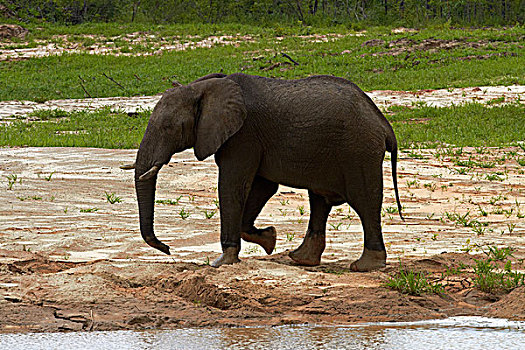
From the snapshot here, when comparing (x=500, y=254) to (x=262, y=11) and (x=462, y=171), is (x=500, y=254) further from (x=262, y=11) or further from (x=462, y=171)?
(x=262, y=11)

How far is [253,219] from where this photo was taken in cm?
678

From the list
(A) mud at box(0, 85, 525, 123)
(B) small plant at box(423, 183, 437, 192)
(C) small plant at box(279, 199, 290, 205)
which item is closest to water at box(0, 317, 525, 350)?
(C) small plant at box(279, 199, 290, 205)

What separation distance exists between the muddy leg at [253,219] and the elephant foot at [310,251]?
284 millimetres

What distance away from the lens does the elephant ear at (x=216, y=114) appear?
243 inches

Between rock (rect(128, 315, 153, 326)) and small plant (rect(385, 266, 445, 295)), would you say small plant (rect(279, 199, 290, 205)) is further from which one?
rock (rect(128, 315, 153, 326))

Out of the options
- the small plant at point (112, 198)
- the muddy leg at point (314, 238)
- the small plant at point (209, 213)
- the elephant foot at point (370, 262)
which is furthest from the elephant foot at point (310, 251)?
the small plant at point (112, 198)

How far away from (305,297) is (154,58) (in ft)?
89.7

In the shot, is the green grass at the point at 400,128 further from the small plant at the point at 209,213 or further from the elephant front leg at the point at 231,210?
the elephant front leg at the point at 231,210

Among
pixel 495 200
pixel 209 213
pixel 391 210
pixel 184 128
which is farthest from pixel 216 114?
pixel 495 200

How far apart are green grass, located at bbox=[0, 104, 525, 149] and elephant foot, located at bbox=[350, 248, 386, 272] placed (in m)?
6.44

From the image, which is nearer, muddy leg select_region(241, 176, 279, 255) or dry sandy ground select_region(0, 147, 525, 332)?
dry sandy ground select_region(0, 147, 525, 332)

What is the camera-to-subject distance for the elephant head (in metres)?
6.17

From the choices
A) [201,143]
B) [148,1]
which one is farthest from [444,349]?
[148,1]

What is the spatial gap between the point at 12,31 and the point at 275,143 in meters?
33.0
